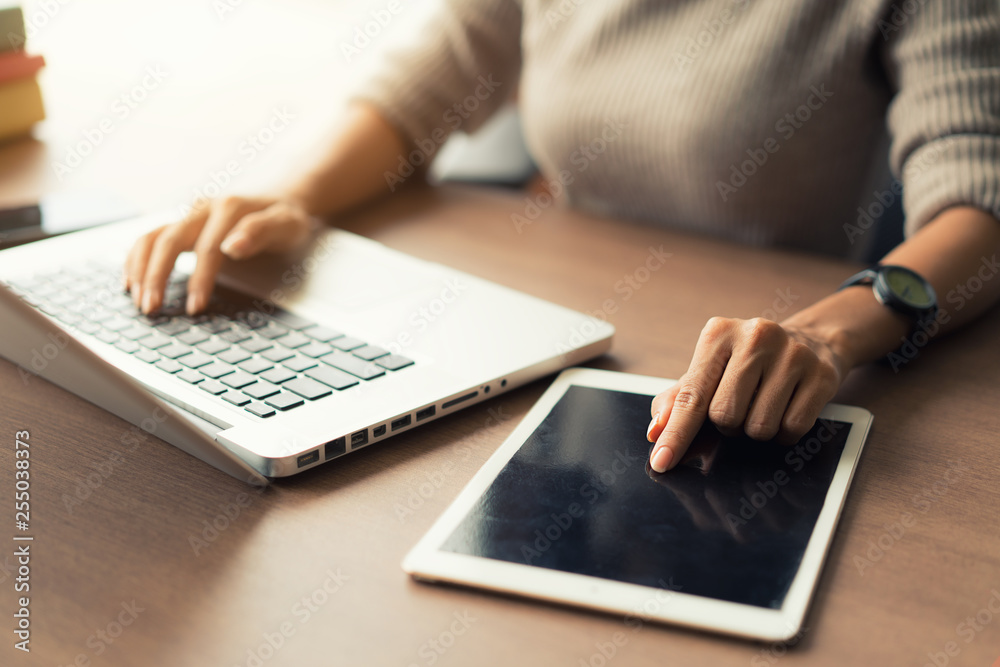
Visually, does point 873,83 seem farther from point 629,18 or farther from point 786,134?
point 629,18

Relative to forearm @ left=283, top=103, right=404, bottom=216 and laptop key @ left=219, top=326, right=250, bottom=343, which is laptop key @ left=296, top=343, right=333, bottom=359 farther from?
forearm @ left=283, top=103, right=404, bottom=216

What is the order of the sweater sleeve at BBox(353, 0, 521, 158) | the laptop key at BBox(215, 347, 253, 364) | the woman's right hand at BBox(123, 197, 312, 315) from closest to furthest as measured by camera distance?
the laptop key at BBox(215, 347, 253, 364)
the woman's right hand at BBox(123, 197, 312, 315)
the sweater sleeve at BBox(353, 0, 521, 158)

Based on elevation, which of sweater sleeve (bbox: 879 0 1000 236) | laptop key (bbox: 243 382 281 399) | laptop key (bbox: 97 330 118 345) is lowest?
laptop key (bbox: 243 382 281 399)

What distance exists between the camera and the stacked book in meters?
1.09

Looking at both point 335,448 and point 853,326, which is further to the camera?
point 853,326

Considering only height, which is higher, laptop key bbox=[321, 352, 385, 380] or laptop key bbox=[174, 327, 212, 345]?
laptop key bbox=[174, 327, 212, 345]

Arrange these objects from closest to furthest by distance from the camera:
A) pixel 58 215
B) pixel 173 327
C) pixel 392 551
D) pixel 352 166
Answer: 1. pixel 392 551
2. pixel 173 327
3. pixel 58 215
4. pixel 352 166

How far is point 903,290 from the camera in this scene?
0.69 m

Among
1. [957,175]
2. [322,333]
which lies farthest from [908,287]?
[322,333]

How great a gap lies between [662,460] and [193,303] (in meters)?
0.43

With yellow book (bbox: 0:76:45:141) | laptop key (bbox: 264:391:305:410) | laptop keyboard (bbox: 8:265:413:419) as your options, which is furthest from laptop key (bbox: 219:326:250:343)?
yellow book (bbox: 0:76:45:141)

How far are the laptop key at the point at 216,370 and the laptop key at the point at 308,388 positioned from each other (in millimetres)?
49

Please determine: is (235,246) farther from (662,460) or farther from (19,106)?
(19,106)

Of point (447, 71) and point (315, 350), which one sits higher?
point (447, 71)
